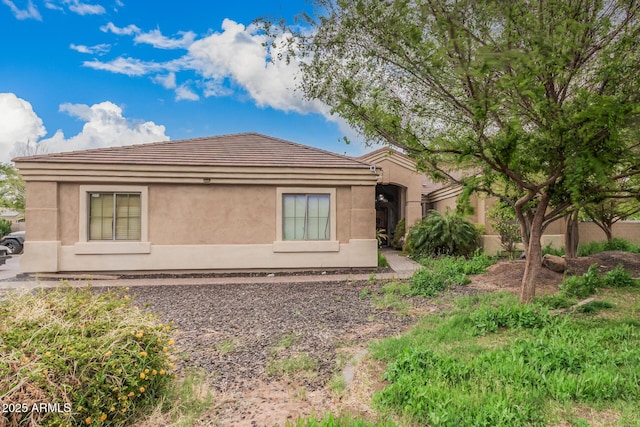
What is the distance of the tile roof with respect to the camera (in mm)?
10117

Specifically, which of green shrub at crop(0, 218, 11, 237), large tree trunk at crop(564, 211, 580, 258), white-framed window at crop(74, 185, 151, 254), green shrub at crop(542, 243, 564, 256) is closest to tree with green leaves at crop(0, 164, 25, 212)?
green shrub at crop(0, 218, 11, 237)

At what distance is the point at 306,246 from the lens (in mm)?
10742

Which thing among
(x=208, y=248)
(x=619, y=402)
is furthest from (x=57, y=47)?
(x=619, y=402)

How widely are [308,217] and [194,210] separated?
3.56 m

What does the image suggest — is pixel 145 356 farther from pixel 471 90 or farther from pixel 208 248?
pixel 208 248

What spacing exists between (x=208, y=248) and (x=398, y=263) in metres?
6.64

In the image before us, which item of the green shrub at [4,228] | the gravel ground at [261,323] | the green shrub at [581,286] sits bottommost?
the gravel ground at [261,323]

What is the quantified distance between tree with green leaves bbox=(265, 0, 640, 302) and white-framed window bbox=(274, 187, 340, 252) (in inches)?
191

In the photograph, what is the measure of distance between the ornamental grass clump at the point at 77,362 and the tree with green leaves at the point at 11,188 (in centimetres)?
3078

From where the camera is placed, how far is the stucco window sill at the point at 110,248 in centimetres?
990

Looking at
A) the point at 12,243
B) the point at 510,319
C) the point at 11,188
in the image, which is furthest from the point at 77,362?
the point at 11,188

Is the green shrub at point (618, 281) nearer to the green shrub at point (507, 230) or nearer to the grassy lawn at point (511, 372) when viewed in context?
the grassy lawn at point (511, 372)

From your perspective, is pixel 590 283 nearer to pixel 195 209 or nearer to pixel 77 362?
pixel 77 362

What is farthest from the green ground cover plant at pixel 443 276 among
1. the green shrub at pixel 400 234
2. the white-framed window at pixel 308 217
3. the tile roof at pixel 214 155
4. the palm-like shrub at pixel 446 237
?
the green shrub at pixel 400 234
